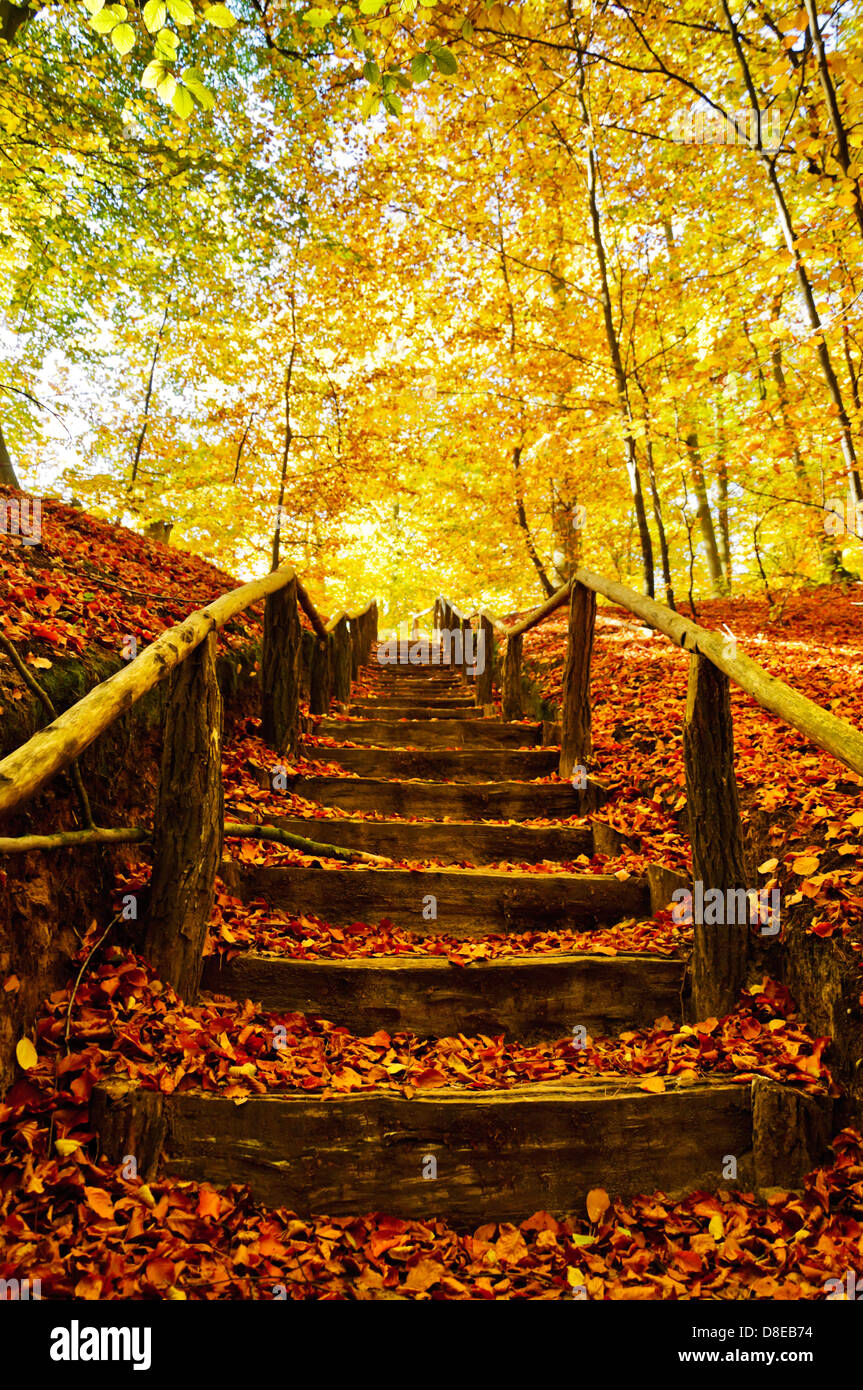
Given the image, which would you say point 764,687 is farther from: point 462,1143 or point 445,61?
point 445,61

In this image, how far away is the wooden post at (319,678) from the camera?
19.5 ft

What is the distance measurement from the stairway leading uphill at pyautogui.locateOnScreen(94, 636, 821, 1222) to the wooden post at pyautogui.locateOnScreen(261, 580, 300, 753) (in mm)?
881

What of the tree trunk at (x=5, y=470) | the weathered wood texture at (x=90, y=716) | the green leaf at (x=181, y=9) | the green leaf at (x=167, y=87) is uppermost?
the tree trunk at (x=5, y=470)

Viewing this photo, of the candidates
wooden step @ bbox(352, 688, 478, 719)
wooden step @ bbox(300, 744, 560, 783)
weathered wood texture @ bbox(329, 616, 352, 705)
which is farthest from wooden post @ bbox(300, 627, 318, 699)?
wooden step @ bbox(300, 744, 560, 783)

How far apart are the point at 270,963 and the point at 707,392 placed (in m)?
6.92

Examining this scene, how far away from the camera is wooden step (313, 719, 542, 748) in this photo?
17.8 ft

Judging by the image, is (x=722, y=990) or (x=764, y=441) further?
(x=764, y=441)

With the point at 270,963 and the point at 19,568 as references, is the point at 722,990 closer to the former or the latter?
the point at 270,963

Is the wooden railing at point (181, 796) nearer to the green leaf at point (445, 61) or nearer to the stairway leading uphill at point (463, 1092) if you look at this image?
the stairway leading uphill at point (463, 1092)

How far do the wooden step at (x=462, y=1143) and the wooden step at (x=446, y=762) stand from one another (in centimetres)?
275

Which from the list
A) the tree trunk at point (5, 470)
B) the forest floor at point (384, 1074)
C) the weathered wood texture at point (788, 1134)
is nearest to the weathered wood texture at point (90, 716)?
the forest floor at point (384, 1074)


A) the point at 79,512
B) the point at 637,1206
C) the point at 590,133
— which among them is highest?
the point at 590,133
